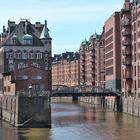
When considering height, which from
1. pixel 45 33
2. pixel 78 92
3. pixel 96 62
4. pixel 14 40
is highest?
pixel 45 33

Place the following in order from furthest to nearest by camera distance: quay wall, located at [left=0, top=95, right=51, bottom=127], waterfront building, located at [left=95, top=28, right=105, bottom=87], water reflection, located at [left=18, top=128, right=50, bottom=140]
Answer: waterfront building, located at [left=95, top=28, right=105, bottom=87] < quay wall, located at [left=0, top=95, right=51, bottom=127] < water reflection, located at [left=18, top=128, right=50, bottom=140]

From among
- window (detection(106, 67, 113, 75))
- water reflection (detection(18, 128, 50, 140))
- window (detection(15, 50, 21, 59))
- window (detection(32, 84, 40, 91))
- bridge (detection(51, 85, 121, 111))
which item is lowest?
water reflection (detection(18, 128, 50, 140))

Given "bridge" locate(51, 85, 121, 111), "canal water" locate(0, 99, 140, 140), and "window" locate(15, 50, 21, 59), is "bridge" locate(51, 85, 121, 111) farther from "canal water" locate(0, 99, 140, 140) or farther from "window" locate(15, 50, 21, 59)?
"canal water" locate(0, 99, 140, 140)

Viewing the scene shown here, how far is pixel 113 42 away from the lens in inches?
5325

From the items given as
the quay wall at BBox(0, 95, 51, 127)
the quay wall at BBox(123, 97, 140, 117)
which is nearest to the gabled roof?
the quay wall at BBox(123, 97, 140, 117)

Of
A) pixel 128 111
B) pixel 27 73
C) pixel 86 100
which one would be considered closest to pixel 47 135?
pixel 27 73

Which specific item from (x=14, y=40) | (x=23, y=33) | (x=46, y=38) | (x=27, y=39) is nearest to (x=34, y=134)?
(x=27, y=39)

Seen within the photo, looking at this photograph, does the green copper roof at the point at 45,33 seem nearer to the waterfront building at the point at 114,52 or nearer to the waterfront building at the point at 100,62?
the waterfront building at the point at 114,52

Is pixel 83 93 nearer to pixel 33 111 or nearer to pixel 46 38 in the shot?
pixel 46 38

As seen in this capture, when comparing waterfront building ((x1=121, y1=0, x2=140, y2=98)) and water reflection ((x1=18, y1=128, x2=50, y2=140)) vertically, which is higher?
waterfront building ((x1=121, y1=0, x2=140, y2=98))

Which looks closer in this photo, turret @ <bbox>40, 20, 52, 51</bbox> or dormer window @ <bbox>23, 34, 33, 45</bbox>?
dormer window @ <bbox>23, 34, 33, 45</bbox>

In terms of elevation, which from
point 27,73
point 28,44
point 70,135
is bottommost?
point 70,135

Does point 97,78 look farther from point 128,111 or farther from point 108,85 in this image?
point 128,111

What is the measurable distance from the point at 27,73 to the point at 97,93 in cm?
3178
